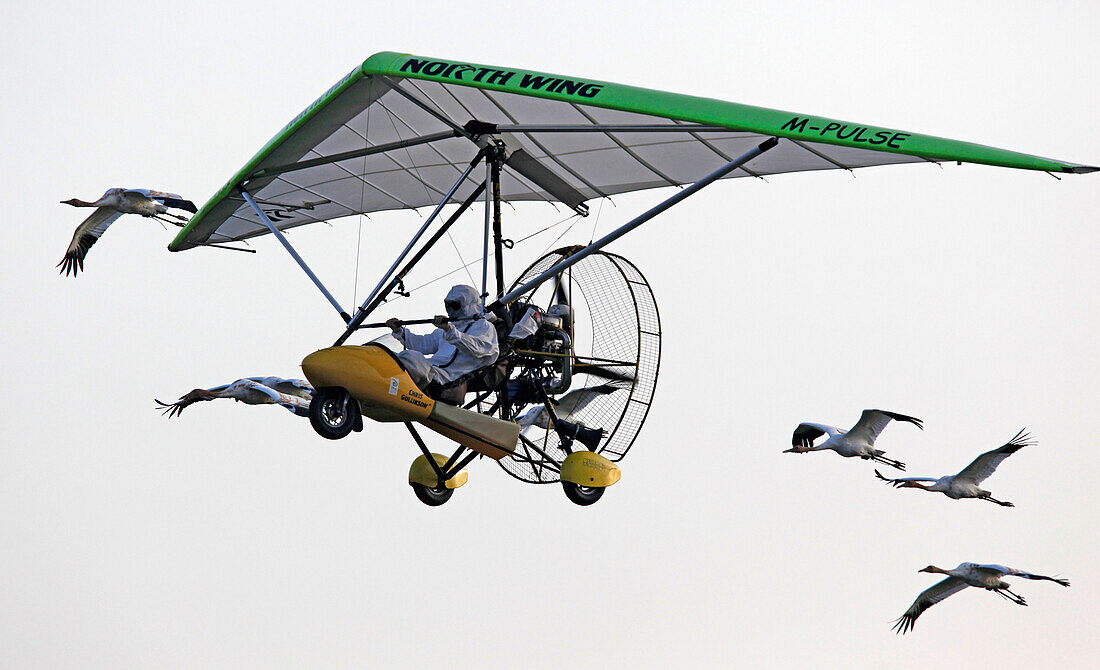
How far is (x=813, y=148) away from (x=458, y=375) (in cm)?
445

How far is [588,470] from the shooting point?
14.9 meters

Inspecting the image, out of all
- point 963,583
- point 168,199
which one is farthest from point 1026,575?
point 168,199

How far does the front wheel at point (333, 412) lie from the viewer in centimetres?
1220

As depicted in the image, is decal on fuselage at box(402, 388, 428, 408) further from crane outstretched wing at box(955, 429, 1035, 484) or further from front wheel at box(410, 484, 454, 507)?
crane outstretched wing at box(955, 429, 1035, 484)

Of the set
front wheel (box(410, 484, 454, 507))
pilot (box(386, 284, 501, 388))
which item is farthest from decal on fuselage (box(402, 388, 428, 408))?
front wheel (box(410, 484, 454, 507))

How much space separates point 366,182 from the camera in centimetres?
1677

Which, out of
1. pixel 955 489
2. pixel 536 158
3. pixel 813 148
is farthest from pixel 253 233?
pixel 955 489

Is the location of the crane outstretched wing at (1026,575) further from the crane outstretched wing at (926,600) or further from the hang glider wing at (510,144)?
the hang glider wing at (510,144)

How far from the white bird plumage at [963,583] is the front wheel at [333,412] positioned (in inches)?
322

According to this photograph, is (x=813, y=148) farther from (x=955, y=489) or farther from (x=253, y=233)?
(x=253, y=233)

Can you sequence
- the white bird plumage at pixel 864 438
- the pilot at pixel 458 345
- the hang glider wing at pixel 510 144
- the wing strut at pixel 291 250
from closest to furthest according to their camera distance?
1. the hang glider wing at pixel 510 144
2. the pilot at pixel 458 345
3. the wing strut at pixel 291 250
4. the white bird plumage at pixel 864 438

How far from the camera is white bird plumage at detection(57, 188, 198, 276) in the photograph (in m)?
15.9

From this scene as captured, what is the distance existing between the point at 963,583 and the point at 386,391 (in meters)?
8.23

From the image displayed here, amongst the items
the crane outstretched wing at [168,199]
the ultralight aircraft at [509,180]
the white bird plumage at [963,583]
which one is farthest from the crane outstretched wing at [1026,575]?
the crane outstretched wing at [168,199]
